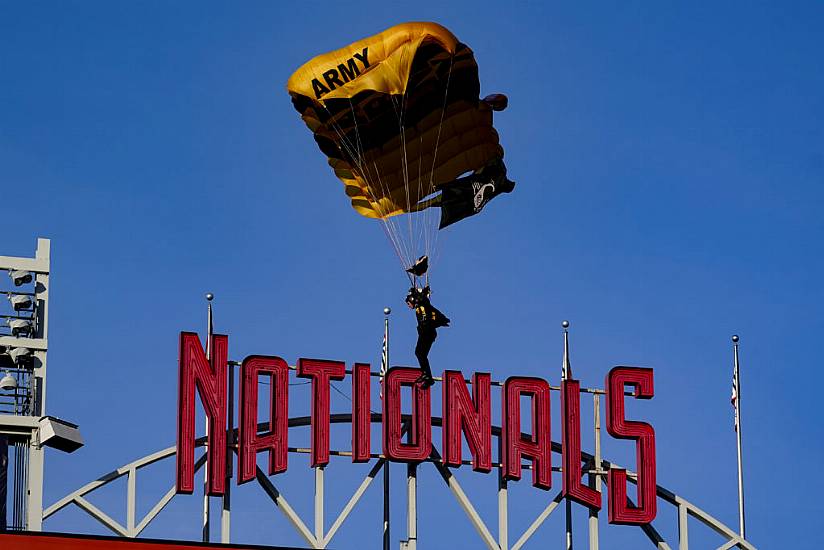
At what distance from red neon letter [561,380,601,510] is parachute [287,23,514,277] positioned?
18.6 ft

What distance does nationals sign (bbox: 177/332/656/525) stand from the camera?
249ft

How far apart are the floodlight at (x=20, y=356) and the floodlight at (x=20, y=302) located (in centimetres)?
122

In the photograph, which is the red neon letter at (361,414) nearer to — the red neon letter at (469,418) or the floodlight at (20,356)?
the red neon letter at (469,418)

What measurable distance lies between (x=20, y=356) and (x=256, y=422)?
21.9 ft

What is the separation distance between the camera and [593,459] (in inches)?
3150

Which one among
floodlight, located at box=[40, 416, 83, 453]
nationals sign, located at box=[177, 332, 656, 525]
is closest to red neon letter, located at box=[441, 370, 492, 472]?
nationals sign, located at box=[177, 332, 656, 525]

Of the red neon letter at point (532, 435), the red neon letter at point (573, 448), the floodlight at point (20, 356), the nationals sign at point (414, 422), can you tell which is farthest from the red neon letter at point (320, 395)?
the floodlight at point (20, 356)

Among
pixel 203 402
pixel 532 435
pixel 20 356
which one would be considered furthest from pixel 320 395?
pixel 20 356

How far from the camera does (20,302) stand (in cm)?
Answer: 7425

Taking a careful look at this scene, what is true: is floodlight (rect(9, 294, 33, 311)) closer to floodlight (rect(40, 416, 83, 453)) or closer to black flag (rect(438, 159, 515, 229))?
floodlight (rect(40, 416, 83, 453))

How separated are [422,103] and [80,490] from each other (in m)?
14.0

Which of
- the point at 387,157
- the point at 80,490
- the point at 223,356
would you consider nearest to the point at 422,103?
the point at 387,157

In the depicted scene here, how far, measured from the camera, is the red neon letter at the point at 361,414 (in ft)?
253

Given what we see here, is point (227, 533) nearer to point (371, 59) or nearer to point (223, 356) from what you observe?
point (223, 356)
